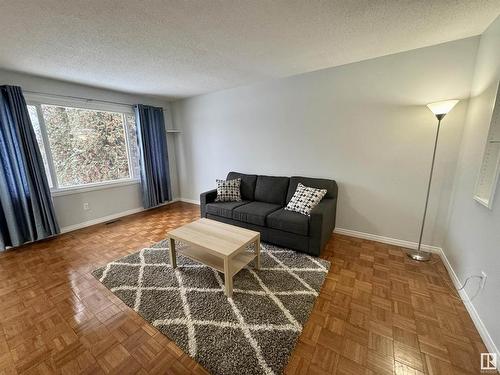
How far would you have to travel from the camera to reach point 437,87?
88.5 inches

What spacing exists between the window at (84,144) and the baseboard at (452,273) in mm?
4051

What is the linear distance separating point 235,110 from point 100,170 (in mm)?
2655

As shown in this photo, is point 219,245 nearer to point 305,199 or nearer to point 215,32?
point 305,199

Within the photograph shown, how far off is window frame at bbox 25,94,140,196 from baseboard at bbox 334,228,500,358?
3957 millimetres

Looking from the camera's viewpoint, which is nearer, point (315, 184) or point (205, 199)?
point (315, 184)

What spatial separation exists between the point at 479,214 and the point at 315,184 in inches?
62.9

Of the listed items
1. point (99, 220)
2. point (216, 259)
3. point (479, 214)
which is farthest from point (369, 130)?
point (99, 220)

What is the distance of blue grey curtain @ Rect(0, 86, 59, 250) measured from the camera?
256cm

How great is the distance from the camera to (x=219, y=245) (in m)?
1.87

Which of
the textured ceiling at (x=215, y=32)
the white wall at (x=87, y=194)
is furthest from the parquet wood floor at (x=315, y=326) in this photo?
the textured ceiling at (x=215, y=32)

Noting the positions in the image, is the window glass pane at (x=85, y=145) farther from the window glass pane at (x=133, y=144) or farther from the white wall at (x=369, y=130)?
the white wall at (x=369, y=130)

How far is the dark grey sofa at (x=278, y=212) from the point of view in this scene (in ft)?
7.88

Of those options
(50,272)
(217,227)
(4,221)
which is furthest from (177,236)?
(4,221)

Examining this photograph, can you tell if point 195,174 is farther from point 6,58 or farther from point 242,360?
point 242,360
